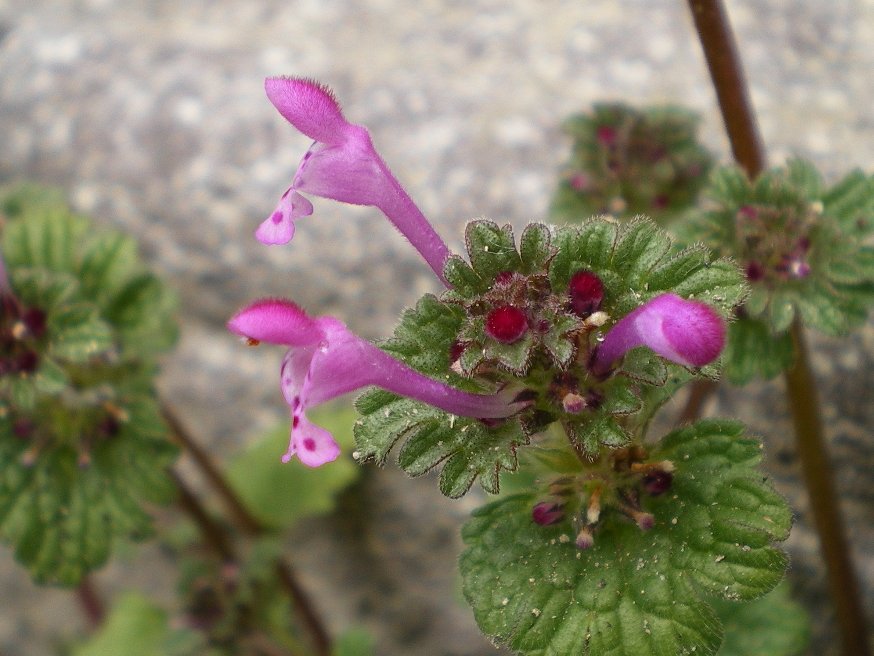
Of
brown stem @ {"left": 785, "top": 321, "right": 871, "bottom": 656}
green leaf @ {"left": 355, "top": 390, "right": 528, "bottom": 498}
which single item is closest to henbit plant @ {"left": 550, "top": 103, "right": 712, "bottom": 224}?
brown stem @ {"left": 785, "top": 321, "right": 871, "bottom": 656}

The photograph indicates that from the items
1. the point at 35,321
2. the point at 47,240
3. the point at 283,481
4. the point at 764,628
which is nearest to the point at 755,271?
the point at 764,628

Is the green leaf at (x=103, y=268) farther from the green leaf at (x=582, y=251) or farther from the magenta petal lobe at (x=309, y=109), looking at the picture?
the green leaf at (x=582, y=251)

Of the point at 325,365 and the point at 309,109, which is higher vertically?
the point at 309,109

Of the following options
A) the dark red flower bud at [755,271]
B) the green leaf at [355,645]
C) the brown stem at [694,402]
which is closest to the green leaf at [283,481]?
the green leaf at [355,645]

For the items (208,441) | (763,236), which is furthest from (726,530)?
(208,441)

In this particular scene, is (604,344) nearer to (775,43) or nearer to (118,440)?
(118,440)

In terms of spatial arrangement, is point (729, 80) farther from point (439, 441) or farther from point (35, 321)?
point (35, 321)

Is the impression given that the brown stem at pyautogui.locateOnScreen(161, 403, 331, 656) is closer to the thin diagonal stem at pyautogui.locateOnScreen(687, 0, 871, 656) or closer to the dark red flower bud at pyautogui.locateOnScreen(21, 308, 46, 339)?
the dark red flower bud at pyautogui.locateOnScreen(21, 308, 46, 339)
